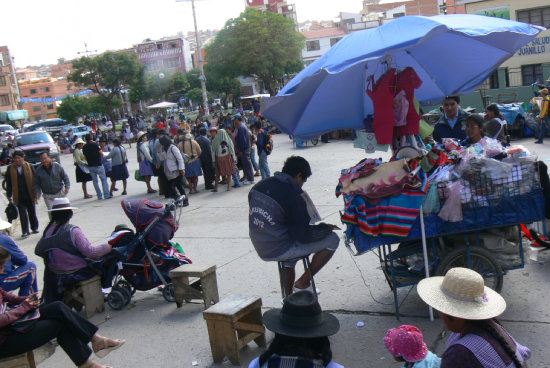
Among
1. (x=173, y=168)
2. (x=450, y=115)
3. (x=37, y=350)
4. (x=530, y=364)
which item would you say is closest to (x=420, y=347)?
(x=530, y=364)

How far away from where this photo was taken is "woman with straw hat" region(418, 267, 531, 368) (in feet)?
8.13

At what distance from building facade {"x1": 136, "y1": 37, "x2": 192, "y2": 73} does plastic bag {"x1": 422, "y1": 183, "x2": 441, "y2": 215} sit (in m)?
99.3

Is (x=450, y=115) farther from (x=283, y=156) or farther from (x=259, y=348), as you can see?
(x=283, y=156)

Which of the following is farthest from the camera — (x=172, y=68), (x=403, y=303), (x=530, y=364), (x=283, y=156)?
(x=172, y=68)

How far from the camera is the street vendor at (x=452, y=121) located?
6.63 meters

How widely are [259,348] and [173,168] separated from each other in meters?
7.33

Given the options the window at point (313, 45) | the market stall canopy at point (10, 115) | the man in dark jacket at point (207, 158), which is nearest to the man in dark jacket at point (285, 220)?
the man in dark jacket at point (207, 158)

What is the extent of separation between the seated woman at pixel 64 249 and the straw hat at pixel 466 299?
4.24 m

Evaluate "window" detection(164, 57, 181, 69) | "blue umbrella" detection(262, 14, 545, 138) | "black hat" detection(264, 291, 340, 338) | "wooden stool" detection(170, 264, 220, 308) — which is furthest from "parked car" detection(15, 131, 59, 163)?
"window" detection(164, 57, 181, 69)

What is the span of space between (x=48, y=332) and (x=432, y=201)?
11.0 feet

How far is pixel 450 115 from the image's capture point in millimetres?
6703

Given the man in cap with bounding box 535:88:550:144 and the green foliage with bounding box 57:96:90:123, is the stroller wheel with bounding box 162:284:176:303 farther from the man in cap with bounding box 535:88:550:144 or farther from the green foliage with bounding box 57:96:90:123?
the green foliage with bounding box 57:96:90:123

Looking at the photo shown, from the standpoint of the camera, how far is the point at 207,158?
1356 centimetres

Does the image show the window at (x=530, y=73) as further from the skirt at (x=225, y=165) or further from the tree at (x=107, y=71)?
the tree at (x=107, y=71)
